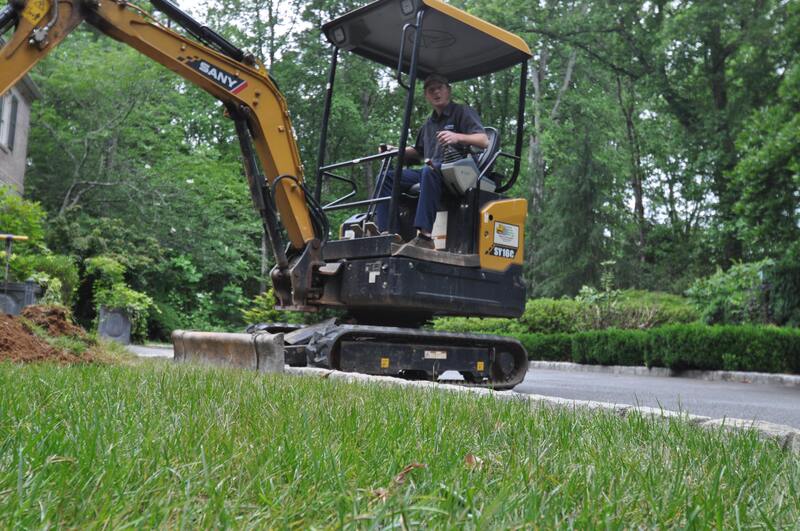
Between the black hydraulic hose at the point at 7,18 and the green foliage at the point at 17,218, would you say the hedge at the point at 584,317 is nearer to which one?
the green foliage at the point at 17,218

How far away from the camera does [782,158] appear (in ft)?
38.1

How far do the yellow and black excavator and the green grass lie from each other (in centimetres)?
419

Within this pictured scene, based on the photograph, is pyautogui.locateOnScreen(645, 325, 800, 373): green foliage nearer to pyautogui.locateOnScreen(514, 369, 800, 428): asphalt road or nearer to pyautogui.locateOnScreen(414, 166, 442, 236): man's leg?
pyautogui.locateOnScreen(514, 369, 800, 428): asphalt road

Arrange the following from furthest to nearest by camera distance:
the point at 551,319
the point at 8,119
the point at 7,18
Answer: the point at 8,119 → the point at 551,319 → the point at 7,18

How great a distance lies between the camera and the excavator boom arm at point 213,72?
6652mm

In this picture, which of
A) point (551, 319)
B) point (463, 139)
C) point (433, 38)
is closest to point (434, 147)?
point (463, 139)

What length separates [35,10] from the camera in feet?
22.1

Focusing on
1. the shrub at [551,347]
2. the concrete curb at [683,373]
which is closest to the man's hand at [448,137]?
the concrete curb at [683,373]

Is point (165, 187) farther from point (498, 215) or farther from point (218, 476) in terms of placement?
point (218, 476)

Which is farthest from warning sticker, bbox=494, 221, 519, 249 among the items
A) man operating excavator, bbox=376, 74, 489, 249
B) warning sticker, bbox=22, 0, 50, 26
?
warning sticker, bbox=22, 0, 50, 26

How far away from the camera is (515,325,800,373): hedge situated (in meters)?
11.6

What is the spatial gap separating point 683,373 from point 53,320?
952cm

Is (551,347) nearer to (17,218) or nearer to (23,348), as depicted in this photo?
(17,218)

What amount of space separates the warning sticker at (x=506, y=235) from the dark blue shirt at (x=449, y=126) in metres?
0.84
